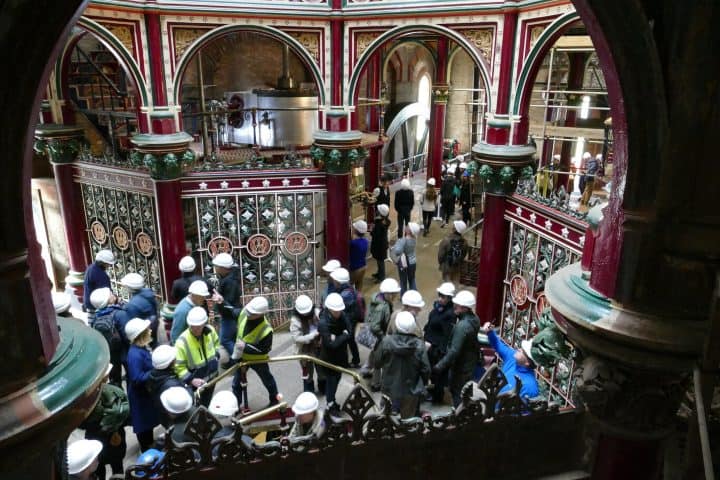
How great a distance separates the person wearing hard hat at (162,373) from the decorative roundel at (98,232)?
4.88 m

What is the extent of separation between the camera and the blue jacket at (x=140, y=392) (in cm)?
486

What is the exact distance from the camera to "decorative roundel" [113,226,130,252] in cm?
856

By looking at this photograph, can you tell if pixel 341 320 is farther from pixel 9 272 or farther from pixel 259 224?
pixel 9 272

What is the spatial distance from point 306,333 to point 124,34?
4683 millimetres

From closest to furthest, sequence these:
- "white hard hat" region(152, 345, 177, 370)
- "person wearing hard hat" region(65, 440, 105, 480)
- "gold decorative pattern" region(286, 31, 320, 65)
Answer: "person wearing hard hat" region(65, 440, 105, 480), "white hard hat" region(152, 345, 177, 370), "gold decorative pattern" region(286, 31, 320, 65)

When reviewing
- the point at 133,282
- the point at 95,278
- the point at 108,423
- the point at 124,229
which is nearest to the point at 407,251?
the point at 133,282

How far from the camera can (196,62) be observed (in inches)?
496

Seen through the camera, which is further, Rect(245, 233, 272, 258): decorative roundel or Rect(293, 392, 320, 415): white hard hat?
Rect(245, 233, 272, 258): decorative roundel

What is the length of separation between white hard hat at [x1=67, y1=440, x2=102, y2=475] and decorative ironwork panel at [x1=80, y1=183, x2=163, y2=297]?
4875mm

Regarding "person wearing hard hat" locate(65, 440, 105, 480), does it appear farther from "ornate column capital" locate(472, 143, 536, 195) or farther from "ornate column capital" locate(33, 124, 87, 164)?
"ornate column capital" locate(33, 124, 87, 164)

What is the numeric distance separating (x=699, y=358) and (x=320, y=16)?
7.17 m

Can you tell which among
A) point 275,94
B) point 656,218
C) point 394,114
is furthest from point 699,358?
point 394,114

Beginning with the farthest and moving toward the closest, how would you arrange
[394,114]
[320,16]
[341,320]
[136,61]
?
1. [394,114]
2. [320,16]
3. [136,61]
4. [341,320]

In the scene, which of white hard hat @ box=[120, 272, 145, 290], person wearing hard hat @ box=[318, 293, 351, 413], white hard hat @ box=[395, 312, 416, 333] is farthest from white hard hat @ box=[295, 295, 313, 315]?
white hard hat @ box=[120, 272, 145, 290]
